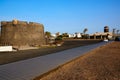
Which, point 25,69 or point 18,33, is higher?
point 18,33

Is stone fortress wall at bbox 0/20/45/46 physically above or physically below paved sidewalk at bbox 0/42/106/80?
above

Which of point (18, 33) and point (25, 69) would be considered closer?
point (25, 69)

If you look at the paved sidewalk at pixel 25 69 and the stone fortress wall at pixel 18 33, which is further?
the stone fortress wall at pixel 18 33

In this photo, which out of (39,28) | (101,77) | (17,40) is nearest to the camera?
(101,77)

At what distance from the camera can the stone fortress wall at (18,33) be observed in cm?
3456

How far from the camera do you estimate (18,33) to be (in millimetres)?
34719

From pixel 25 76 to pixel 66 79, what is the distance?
1605mm

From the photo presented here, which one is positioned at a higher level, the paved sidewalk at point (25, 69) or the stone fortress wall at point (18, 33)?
the stone fortress wall at point (18, 33)

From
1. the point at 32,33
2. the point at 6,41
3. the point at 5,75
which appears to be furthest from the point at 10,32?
the point at 5,75

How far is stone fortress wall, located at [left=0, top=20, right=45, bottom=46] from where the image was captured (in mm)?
34562

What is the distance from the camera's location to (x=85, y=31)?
397 feet

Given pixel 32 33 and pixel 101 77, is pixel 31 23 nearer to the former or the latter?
pixel 32 33

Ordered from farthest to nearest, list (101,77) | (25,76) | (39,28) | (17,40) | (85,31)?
(85,31) < (39,28) < (17,40) < (101,77) < (25,76)

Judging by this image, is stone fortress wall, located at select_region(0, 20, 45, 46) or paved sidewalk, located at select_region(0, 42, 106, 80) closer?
paved sidewalk, located at select_region(0, 42, 106, 80)
